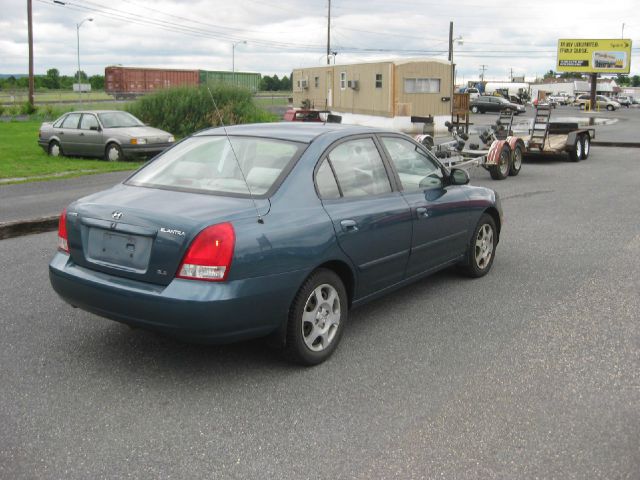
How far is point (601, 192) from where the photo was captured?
13594 millimetres

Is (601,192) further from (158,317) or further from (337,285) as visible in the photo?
(158,317)

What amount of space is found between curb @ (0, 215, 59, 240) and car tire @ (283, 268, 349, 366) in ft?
18.5

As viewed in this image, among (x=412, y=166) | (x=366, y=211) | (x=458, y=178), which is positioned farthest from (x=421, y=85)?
(x=366, y=211)

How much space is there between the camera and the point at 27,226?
30.1 feet

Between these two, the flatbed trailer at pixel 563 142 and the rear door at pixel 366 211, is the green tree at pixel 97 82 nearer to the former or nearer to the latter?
the flatbed trailer at pixel 563 142

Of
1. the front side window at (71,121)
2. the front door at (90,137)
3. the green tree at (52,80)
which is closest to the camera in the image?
the front door at (90,137)

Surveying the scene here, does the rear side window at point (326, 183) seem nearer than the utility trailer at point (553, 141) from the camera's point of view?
Yes

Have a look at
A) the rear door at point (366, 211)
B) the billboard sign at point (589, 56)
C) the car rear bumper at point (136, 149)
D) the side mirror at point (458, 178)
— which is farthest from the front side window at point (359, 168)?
the billboard sign at point (589, 56)

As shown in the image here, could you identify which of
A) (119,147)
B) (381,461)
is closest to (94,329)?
(381,461)

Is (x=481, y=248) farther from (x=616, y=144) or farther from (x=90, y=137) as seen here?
(x=616, y=144)

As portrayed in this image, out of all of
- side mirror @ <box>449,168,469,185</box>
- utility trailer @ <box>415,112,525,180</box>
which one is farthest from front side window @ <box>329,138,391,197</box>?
utility trailer @ <box>415,112,525,180</box>

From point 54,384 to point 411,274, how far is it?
2789 millimetres

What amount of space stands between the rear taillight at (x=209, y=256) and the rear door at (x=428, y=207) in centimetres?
193

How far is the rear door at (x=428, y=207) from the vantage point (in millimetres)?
5746
